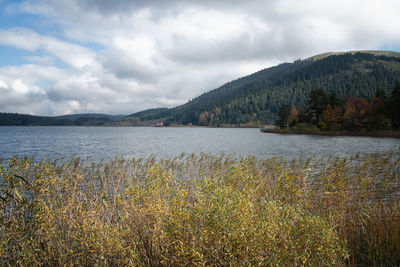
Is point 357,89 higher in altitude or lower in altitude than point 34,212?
higher

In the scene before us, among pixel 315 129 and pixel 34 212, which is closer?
pixel 34 212

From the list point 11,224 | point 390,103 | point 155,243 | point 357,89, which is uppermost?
point 357,89

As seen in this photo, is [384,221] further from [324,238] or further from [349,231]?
[324,238]

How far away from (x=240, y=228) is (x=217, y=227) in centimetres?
41

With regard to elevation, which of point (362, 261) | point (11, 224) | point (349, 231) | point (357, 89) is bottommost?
point (362, 261)

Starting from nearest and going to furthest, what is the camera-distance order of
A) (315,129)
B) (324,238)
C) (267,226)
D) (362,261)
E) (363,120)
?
(324,238), (267,226), (362,261), (363,120), (315,129)

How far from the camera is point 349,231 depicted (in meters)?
7.05

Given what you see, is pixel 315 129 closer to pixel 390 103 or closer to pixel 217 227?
pixel 390 103

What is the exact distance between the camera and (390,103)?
61.6 meters

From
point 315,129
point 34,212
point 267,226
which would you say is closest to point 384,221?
point 267,226

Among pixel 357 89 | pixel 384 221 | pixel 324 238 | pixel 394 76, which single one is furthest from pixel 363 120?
pixel 394 76

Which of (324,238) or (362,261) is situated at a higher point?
(324,238)

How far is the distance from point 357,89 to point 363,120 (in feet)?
A: 408

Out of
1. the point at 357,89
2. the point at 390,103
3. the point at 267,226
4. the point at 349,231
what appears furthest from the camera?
the point at 357,89
